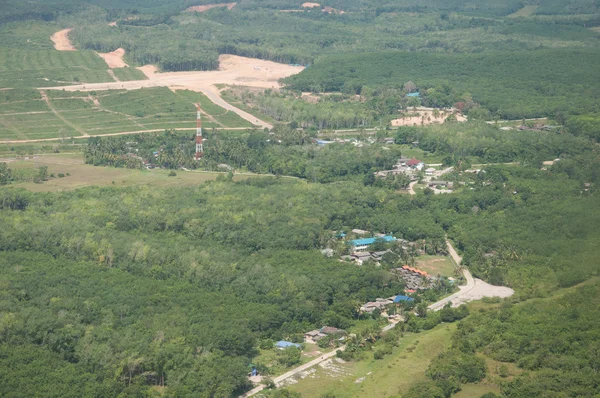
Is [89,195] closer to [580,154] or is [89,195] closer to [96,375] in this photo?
[96,375]

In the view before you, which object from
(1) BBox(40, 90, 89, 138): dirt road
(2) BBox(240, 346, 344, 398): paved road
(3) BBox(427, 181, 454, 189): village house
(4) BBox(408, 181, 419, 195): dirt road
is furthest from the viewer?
(1) BBox(40, 90, 89, 138): dirt road

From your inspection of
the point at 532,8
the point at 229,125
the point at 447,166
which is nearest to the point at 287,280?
the point at 447,166

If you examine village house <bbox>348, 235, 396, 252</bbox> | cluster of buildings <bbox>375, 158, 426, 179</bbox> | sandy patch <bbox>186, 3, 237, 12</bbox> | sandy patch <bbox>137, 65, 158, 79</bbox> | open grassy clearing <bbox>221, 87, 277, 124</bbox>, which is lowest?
open grassy clearing <bbox>221, 87, 277, 124</bbox>

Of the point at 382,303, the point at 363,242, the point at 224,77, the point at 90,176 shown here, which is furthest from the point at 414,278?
the point at 224,77

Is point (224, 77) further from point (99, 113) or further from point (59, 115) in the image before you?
point (59, 115)

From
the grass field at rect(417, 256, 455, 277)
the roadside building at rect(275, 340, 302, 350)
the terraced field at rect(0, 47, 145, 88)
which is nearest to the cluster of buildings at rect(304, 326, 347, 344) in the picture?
the roadside building at rect(275, 340, 302, 350)

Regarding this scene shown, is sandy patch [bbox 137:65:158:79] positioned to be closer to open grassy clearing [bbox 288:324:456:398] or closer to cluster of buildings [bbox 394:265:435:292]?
cluster of buildings [bbox 394:265:435:292]
